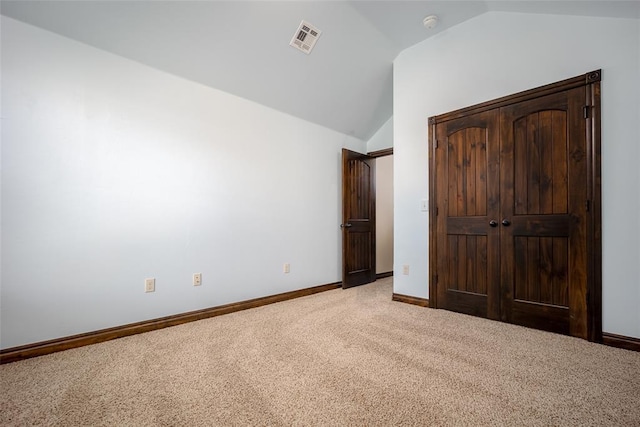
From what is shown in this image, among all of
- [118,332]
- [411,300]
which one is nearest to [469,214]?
[411,300]

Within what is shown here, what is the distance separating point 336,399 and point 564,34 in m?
3.13

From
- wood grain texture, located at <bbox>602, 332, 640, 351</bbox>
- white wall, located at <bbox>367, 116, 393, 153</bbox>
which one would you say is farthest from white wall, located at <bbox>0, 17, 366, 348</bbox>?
wood grain texture, located at <bbox>602, 332, 640, 351</bbox>

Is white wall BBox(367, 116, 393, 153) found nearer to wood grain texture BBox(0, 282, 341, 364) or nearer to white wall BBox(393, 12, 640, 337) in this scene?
white wall BBox(393, 12, 640, 337)

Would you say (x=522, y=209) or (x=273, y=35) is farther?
(x=273, y=35)

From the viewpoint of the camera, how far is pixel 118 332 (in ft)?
7.41

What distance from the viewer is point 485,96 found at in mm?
2693

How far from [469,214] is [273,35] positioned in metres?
2.54

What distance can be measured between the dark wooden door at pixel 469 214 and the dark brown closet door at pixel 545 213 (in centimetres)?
9

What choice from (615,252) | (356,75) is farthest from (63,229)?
(615,252)

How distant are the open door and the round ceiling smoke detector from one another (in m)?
1.68

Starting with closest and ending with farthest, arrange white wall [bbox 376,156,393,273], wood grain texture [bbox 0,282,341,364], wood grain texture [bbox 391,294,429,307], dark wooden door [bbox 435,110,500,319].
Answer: wood grain texture [bbox 0,282,341,364]
dark wooden door [bbox 435,110,500,319]
wood grain texture [bbox 391,294,429,307]
white wall [bbox 376,156,393,273]

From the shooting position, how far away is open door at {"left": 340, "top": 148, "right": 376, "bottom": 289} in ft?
13.1

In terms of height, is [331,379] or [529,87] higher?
[529,87]

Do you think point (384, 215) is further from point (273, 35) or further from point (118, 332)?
point (118, 332)
